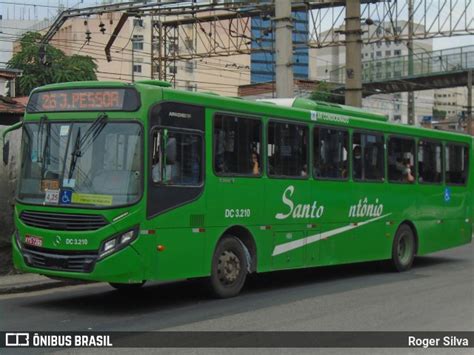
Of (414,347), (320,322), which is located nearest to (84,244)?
(320,322)

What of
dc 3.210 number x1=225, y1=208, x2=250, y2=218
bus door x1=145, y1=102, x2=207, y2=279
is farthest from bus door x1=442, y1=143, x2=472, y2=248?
bus door x1=145, y1=102, x2=207, y2=279

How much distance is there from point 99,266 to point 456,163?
11307 millimetres

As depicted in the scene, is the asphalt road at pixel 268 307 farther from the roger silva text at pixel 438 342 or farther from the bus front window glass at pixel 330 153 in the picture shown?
the bus front window glass at pixel 330 153

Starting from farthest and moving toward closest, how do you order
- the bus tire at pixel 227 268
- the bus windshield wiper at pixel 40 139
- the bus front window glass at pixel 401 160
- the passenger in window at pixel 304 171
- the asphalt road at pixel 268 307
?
the bus front window glass at pixel 401 160
the passenger in window at pixel 304 171
the bus tire at pixel 227 268
the bus windshield wiper at pixel 40 139
the asphalt road at pixel 268 307

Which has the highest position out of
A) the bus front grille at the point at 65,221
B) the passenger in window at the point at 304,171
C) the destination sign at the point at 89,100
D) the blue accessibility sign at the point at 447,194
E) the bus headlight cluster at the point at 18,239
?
the destination sign at the point at 89,100

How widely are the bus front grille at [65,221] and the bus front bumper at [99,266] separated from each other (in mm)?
366

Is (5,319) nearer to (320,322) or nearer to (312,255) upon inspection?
(320,322)

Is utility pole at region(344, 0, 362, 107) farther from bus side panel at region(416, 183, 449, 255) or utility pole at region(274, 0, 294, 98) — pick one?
bus side panel at region(416, 183, 449, 255)

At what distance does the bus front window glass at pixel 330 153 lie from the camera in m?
12.7

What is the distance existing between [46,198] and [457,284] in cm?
796

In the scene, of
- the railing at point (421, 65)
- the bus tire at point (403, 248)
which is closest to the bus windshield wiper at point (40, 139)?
the bus tire at point (403, 248)

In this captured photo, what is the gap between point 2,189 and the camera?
524 inches

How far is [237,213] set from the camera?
10.8 m

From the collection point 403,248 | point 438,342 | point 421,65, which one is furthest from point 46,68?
point 438,342
